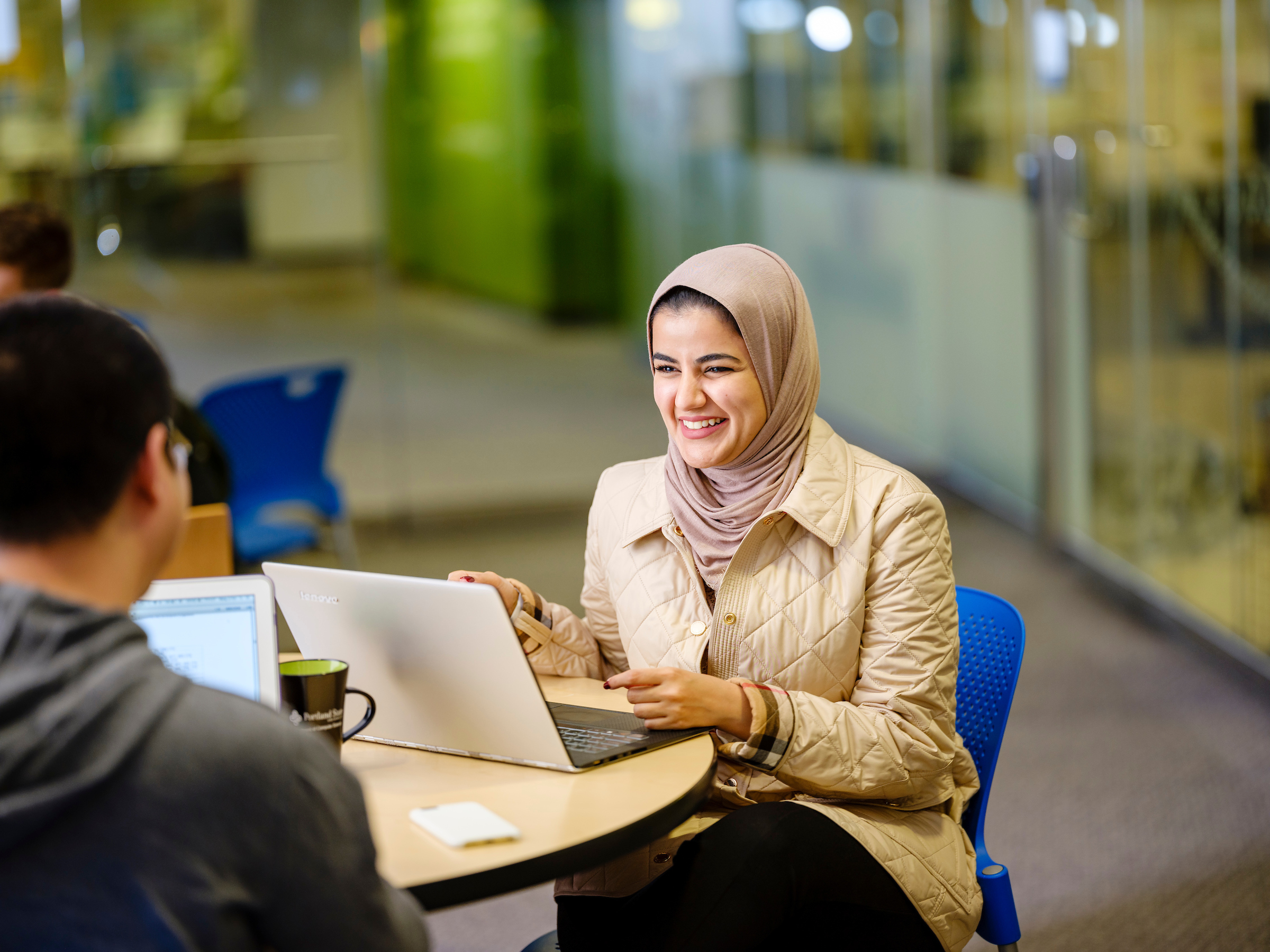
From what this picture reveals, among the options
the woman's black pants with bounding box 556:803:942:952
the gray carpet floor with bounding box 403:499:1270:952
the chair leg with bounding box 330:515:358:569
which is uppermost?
the woman's black pants with bounding box 556:803:942:952

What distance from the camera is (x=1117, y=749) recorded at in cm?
344

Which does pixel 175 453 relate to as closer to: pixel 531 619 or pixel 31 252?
pixel 531 619

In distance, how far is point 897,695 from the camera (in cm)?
173

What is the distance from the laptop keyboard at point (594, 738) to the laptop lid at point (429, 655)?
0.19ft

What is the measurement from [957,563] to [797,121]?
208cm

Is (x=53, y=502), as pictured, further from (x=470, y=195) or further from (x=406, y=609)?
(x=470, y=195)

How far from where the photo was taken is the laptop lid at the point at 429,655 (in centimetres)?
145

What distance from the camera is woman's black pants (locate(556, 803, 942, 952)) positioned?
63.1 inches

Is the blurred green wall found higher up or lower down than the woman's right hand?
higher up

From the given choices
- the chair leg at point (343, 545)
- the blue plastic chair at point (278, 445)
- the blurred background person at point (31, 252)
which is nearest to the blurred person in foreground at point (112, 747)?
the blurred background person at point (31, 252)

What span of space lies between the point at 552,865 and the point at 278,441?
2880 mm

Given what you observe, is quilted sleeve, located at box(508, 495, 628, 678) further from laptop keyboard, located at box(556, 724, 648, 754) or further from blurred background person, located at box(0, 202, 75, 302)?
blurred background person, located at box(0, 202, 75, 302)

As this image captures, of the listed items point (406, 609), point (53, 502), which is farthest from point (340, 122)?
point (53, 502)

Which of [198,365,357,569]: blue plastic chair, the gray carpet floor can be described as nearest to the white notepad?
the gray carpet floor
